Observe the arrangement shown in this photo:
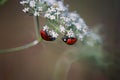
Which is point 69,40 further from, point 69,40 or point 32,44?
Result: point 32,44

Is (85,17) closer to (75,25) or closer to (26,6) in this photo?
(75,25)

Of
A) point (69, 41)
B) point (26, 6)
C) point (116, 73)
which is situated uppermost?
point (26, 6)

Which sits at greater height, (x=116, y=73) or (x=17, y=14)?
(x=17, y=14)

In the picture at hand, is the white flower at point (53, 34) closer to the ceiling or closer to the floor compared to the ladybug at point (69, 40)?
closer to the ceiling

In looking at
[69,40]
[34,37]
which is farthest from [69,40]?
[34,37]

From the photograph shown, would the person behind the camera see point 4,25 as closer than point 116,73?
Yes

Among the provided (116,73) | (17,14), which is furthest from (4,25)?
(116,73)
